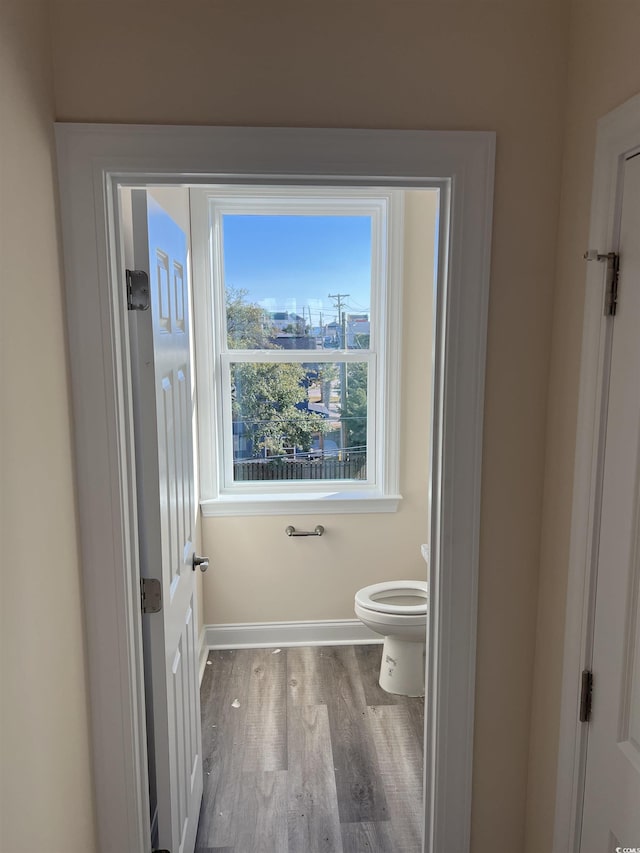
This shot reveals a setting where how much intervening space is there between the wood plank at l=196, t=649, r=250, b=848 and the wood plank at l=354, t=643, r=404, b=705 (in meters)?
0.60

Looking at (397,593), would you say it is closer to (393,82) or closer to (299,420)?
(299,420)

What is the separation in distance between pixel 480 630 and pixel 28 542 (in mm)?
1133

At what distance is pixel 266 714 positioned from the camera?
9.05 feet

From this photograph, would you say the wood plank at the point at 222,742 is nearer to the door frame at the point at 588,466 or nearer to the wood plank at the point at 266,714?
the wood plank at the point at 266,714

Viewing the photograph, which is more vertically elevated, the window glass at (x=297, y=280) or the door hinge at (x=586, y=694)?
the window glass at (x=297, y=280)

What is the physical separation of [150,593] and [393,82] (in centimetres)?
140

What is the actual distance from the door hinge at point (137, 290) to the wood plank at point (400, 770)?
1.96m

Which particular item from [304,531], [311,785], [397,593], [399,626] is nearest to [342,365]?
[304,531]

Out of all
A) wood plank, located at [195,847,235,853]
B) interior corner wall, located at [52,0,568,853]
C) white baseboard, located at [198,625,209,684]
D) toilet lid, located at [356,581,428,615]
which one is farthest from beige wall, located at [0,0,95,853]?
toilet lid, located at [356,581,428,615]

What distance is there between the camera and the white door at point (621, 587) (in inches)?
45.6

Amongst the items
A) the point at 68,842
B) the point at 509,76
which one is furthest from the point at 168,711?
the point at 509,76

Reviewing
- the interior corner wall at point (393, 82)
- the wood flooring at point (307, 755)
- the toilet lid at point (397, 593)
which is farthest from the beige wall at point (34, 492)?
the toilet lid at point (397, 593)

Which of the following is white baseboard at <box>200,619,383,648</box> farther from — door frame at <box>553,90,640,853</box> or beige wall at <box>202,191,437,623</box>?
door frame at <box>553,90,640,853</box>

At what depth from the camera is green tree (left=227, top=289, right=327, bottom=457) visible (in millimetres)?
3289
